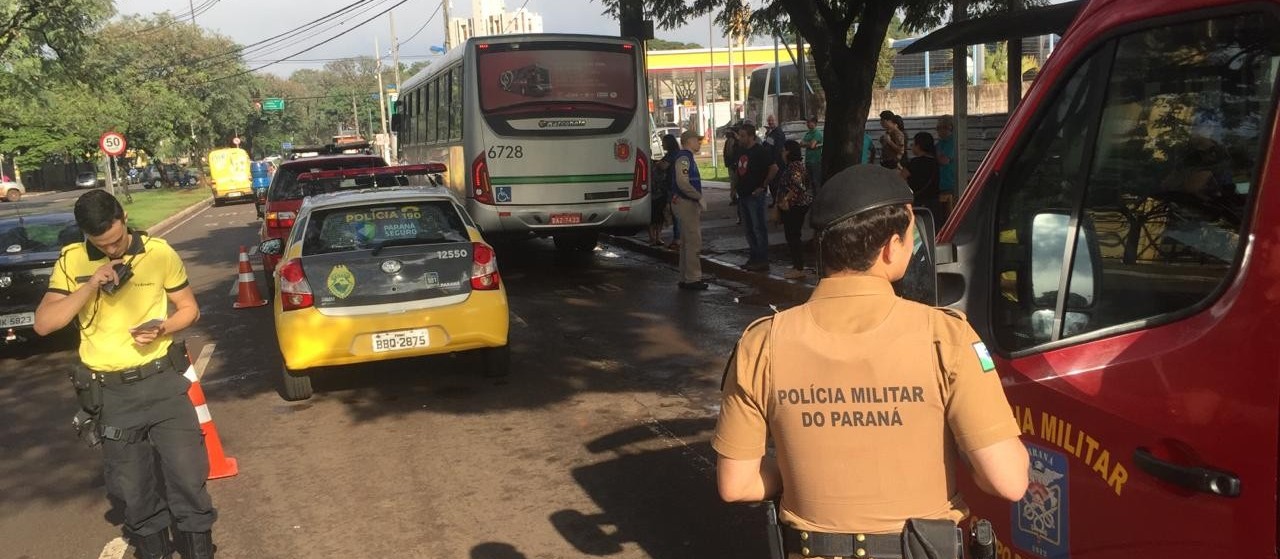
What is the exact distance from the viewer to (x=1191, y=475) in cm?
223

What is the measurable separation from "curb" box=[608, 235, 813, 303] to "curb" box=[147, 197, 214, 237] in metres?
14.3

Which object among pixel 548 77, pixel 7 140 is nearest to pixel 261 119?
pixel 7 140

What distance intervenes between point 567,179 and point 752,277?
307 centimetres

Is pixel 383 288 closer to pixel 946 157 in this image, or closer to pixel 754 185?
pixel 754 185

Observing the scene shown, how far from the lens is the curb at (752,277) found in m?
11.5

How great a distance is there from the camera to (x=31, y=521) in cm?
583

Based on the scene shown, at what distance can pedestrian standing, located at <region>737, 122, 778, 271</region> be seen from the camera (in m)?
12.3

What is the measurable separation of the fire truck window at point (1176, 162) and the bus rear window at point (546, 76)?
1186 cm

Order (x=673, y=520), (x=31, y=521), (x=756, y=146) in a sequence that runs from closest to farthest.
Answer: (x=673, y=520) → (x=31, y=521) → (x=756, y=146)

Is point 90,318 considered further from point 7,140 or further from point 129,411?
point 7,140

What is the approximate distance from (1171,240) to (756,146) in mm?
9937

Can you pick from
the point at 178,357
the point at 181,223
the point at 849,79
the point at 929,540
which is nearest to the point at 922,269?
the point at 929,540

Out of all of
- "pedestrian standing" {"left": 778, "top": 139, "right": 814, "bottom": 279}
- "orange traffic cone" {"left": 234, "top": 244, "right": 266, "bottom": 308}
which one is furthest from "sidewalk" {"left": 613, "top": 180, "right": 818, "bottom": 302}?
"orange traffic cone" {"left": 234, "top": 244, "right": 266, "bottom": 308}

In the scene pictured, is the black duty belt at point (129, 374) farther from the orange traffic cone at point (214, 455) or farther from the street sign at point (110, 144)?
the street sign at point (110, 144)
